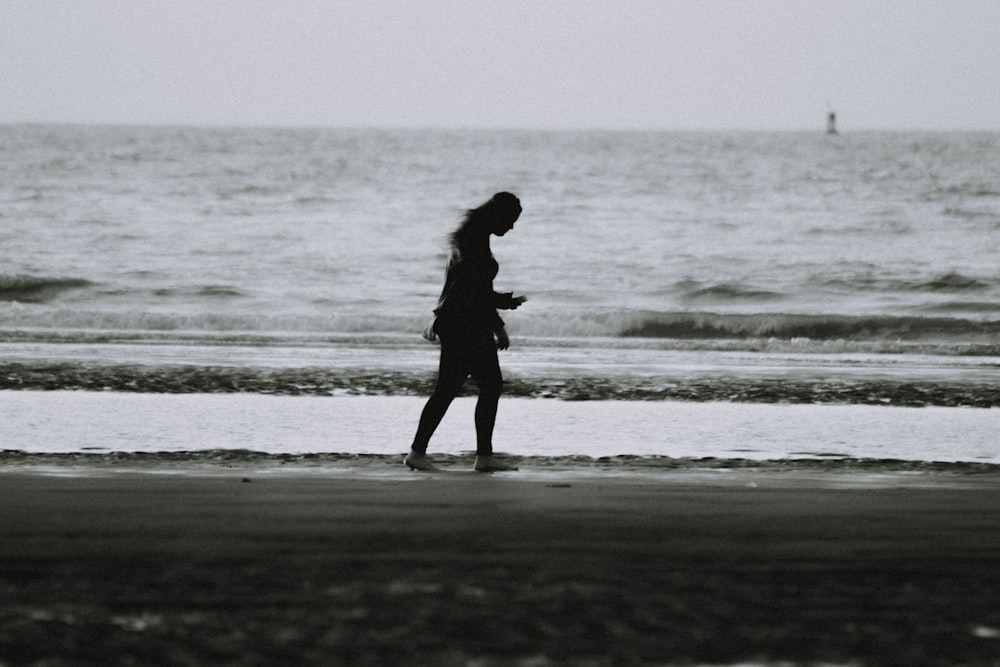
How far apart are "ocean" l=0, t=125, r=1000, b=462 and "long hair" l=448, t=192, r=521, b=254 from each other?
62.2 inches

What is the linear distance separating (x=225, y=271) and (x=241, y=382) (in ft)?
66.3

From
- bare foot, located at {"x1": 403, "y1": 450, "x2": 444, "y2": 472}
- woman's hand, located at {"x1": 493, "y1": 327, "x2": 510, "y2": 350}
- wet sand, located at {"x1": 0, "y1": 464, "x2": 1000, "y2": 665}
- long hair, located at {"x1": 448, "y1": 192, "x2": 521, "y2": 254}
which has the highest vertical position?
long hair, located at {"x1": 448, "y1": 192, "x2": 521, "y2": 254}

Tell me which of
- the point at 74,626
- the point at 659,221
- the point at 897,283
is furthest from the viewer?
the point at 659,221

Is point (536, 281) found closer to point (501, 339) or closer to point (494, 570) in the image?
point (501, 339)

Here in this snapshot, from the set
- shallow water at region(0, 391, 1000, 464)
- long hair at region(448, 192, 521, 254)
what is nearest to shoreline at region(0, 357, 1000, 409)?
shallow water at region(0, 391, 1000, 464)

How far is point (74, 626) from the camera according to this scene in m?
4.40

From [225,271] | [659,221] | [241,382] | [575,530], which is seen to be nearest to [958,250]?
[659,221]

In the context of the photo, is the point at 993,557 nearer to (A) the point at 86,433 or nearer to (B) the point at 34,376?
(A) the point at 86,433

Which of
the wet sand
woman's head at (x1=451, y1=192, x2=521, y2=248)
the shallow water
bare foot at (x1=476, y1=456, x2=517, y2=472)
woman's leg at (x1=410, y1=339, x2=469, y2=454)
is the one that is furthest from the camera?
the shallow water

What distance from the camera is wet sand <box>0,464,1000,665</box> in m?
4.22

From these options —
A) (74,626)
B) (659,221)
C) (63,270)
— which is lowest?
(74,626)

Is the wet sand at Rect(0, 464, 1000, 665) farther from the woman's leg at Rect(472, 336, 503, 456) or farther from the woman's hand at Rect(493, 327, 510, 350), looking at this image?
the woman's hand at Rect(493, 327, 510, 350)

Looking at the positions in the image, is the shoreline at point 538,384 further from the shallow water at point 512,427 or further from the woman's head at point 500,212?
the woman's head at point 500,212

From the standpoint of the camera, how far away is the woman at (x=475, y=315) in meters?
8.48
